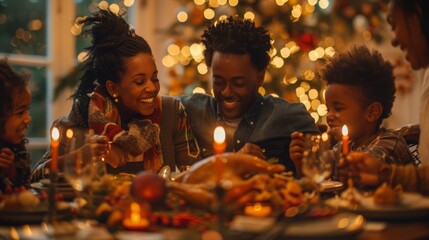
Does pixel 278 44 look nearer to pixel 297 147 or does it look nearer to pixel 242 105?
pixel 242 105

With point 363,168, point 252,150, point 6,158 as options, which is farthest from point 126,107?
point 363,168

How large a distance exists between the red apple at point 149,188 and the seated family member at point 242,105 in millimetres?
1063

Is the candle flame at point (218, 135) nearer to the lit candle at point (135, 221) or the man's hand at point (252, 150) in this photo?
the lit candle at point (135, 221)

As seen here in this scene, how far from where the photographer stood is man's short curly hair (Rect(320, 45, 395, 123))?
267 cm

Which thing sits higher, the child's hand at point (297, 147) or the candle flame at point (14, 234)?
the child's hand at point (297, 147)

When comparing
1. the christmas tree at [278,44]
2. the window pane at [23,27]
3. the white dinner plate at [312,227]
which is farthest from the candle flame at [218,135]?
the window pane at [23,27]

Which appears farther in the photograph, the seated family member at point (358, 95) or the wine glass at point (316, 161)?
the seated family member at point (358, 95)

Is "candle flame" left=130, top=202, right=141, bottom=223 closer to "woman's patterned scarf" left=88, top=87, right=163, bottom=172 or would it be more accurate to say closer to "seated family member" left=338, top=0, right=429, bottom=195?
"seated family member" left=338, top=0, right=429, bottom=195

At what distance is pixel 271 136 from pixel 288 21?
6.22 ft

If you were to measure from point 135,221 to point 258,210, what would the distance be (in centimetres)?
33

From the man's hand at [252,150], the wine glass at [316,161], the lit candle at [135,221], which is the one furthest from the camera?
the man's hand at [252,150]

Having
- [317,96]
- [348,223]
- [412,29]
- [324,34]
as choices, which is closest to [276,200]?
[348,223]

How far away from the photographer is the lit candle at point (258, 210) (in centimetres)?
160

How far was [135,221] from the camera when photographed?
4.79 ft
